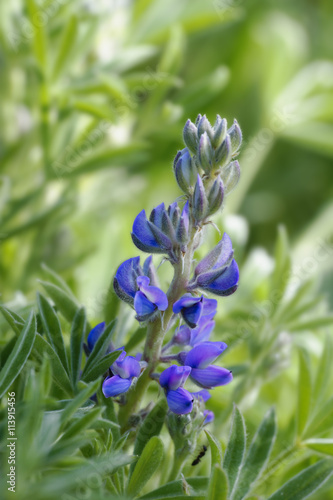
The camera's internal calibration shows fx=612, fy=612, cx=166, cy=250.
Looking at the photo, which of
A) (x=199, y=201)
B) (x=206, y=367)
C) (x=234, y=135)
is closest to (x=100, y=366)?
(x=206, y=367)

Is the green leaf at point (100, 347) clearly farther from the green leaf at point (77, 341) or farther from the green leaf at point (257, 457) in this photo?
the green leaf at point (257, 457)

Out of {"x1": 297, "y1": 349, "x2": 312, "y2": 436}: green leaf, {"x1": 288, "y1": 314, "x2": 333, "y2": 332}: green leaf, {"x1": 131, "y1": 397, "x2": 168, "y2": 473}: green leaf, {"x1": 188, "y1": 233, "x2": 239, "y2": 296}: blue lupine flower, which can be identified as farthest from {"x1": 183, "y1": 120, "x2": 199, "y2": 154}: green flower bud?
{"x1": 288, "y1": 314, "x2": 333, "y2": 332}: green leaf

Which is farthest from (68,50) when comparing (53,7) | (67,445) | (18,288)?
(67,445)

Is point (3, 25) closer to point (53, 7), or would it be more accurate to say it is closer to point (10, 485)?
point (53, 7)

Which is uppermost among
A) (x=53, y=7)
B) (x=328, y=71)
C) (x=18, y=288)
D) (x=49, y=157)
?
(x=328, y=71)

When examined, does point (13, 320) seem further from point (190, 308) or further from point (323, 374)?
point (323, 374)

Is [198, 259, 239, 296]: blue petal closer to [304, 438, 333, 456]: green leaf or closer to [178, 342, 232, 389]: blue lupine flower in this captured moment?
[178, 342, 232, 389]: blue lupine flower
